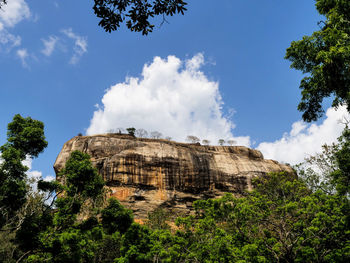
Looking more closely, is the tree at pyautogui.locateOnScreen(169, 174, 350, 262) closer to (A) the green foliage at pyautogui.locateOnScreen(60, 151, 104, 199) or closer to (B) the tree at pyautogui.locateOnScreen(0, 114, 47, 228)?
(A) the green foliage at pyautogui.locateOnScreen(60, 151, 104, 199)

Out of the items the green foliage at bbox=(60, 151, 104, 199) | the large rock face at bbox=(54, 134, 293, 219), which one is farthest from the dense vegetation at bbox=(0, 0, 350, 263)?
the large rock face at bbox=(54, 134, 293, 219)

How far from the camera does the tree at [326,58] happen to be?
639cm

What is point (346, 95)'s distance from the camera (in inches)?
287

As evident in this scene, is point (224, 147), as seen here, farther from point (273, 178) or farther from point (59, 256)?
point (59, 256)

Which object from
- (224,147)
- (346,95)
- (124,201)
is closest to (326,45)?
(346,95)

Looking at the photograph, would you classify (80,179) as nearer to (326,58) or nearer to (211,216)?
(211,216)

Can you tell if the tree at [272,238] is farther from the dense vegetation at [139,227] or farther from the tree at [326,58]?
the tree at [326,58]

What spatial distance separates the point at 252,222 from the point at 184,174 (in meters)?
24.8

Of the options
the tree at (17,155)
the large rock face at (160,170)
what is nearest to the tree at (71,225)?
the tree at (17,155)

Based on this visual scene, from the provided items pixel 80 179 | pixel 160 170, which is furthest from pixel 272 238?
pixel 160 170

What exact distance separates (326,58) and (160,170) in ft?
103

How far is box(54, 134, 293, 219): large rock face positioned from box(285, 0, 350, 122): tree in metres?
28.2

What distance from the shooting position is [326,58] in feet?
20.6

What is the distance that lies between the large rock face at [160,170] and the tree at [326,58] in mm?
28167
